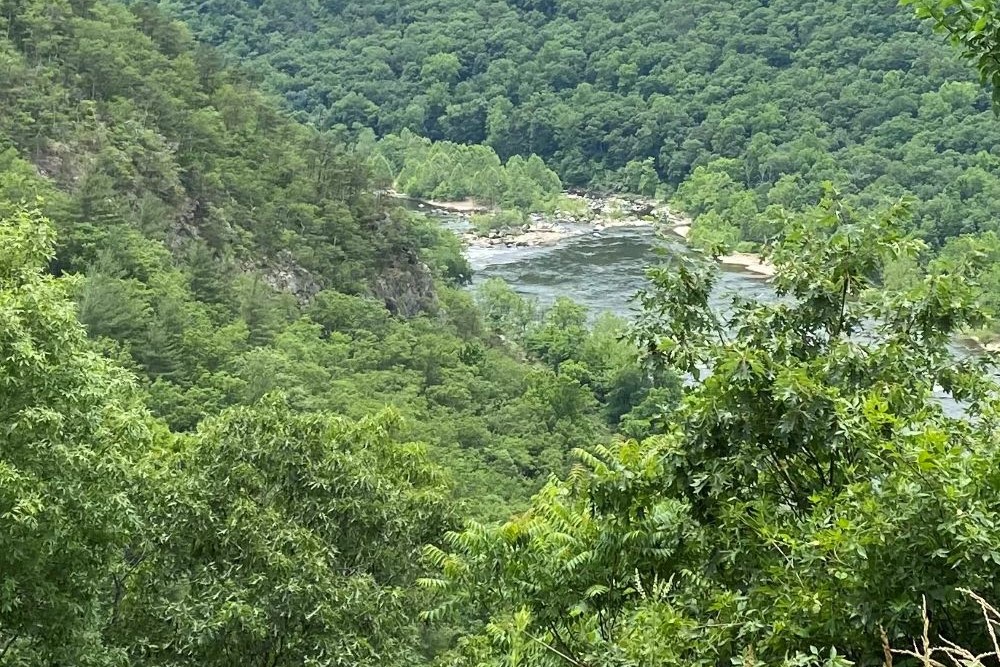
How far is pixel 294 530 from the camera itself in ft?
27.5

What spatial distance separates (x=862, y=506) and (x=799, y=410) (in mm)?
565

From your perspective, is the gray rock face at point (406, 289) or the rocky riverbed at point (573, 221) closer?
the gray rock face at point (406, 289)

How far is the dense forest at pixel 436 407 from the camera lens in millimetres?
4172

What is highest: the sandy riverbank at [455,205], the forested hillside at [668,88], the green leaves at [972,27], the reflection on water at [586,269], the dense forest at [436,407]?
the green leaves at [972,27]

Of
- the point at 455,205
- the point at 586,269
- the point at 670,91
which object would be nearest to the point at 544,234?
the point at 586,269

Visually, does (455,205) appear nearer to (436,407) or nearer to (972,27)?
(436,407)

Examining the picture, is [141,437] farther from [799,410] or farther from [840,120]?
[840,120]

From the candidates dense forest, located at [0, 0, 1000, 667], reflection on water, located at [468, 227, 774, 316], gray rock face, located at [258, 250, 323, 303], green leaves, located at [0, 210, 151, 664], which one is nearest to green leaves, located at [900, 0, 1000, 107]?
dense forest, located at [0, 0, 1000, 667]

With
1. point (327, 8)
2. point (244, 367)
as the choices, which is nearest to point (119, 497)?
point (244, 367)

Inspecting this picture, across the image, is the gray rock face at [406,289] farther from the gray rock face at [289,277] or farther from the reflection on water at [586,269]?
the reflection on water at [586,269]

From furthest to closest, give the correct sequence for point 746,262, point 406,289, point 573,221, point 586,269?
point 573,221
point 586,269
point 746,262
point 406,289

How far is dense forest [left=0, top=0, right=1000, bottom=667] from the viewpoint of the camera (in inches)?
Result: 164

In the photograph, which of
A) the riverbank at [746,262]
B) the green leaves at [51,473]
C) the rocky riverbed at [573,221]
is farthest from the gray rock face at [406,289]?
the green leaves at [51,473]

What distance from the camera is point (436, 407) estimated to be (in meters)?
30.9
